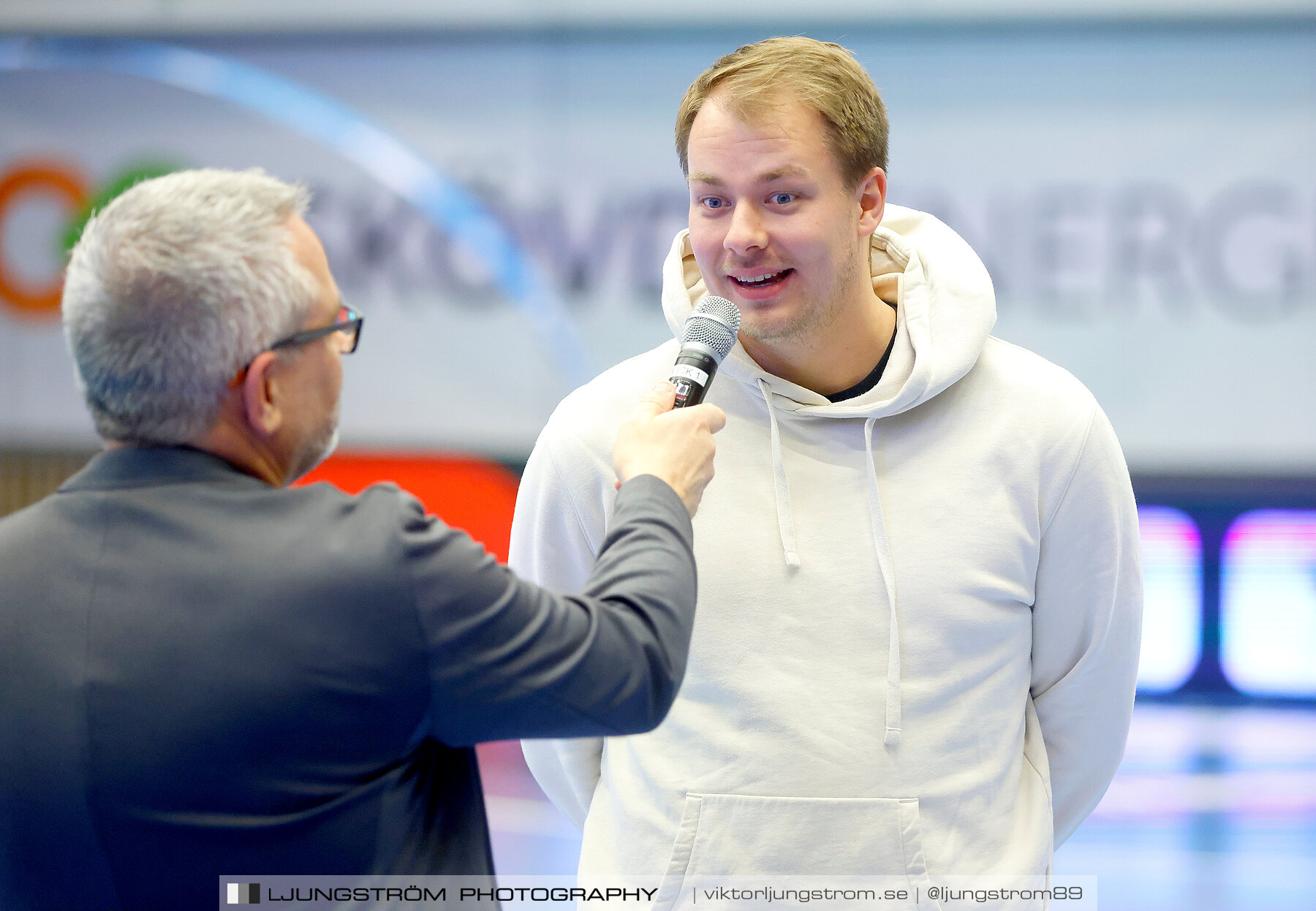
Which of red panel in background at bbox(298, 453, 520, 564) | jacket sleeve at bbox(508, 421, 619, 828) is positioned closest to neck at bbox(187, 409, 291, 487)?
jacket sleeve at bbox(508, 421, 619, 828)

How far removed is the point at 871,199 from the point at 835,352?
24 centimetres

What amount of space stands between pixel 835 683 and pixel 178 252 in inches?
36.6

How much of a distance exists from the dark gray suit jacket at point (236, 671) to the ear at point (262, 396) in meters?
0.05

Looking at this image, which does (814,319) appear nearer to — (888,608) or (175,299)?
(888,608)

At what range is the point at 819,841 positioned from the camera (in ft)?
4.81

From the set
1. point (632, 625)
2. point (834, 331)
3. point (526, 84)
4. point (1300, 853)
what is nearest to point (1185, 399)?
point (1300, 853)

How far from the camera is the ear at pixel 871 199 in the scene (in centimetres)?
168

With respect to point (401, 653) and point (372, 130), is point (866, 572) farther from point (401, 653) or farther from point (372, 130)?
point (372, 130)

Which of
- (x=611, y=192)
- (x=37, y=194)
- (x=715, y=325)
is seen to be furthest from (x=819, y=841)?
(x=37, y=194)

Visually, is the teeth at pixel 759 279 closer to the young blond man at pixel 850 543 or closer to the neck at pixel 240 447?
the young blond man at pixel 850 543

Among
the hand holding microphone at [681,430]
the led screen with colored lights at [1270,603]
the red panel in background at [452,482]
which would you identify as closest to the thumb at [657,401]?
the hand holding microphone at [681,430]

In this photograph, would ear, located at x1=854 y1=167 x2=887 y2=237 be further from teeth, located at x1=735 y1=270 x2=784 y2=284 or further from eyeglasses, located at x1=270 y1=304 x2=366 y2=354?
eyeglasses, located at x1=270 y1=304 x2=366 y2=354

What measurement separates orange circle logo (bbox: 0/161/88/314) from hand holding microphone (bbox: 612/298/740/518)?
4708 millimetres

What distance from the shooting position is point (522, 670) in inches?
39.2
